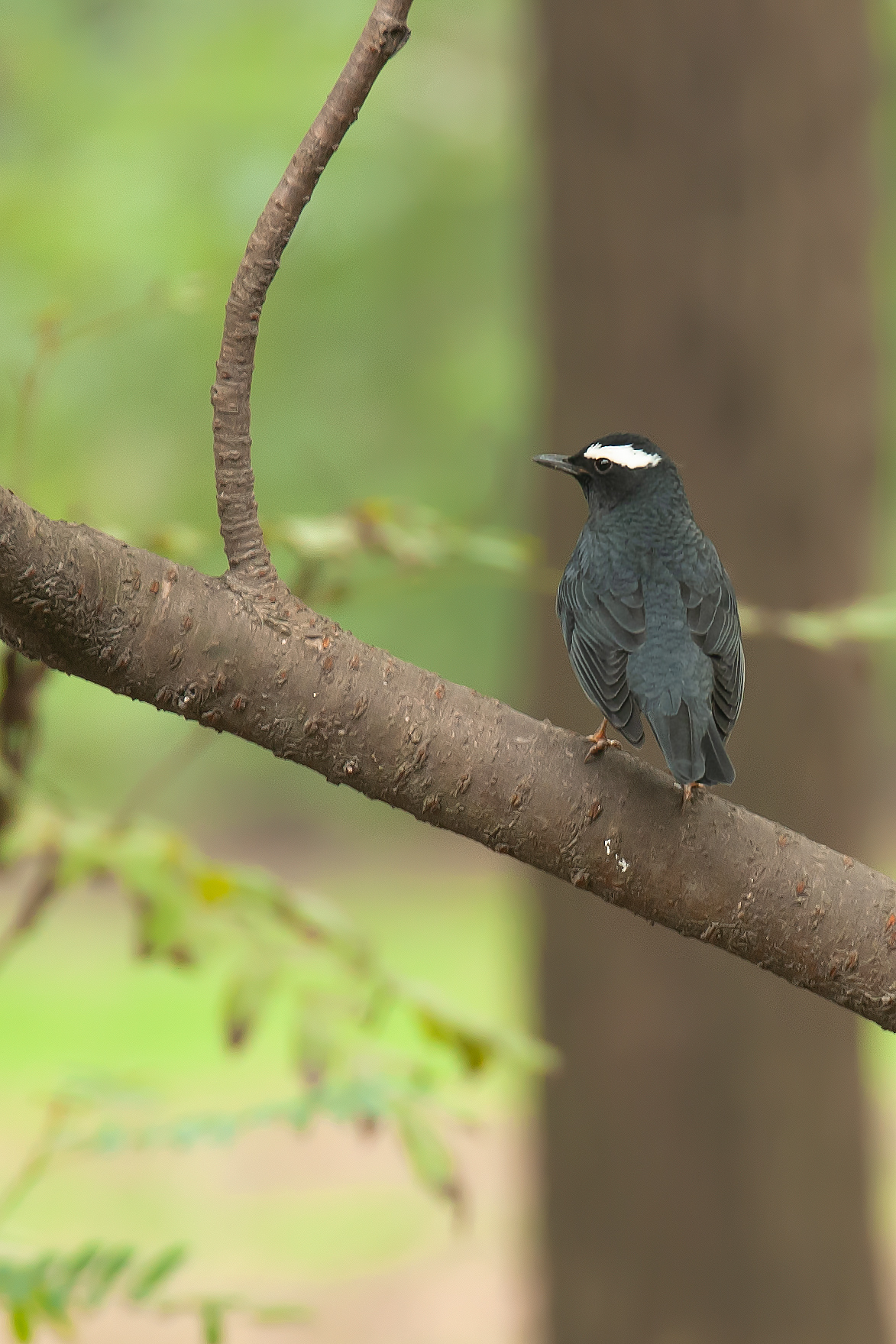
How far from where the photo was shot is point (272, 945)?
106 inches

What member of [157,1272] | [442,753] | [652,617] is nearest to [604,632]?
[652,617]

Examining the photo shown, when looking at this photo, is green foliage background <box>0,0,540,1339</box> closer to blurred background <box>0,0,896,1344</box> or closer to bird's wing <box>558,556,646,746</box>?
blurred background <box>0,0,896,1344</box>

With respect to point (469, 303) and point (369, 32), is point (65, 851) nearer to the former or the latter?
point (369, 32)

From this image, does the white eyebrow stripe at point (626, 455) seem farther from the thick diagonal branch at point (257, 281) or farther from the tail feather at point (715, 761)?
the thick diagonal branch at point (257, 281)

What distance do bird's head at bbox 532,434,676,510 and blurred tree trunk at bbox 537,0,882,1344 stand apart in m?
2.41

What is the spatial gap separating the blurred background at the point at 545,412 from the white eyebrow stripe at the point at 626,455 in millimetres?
259

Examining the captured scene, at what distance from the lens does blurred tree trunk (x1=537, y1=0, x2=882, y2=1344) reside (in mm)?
5273

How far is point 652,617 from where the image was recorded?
8.32 feet

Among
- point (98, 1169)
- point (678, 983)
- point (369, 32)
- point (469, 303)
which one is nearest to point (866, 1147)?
point (678, 983)

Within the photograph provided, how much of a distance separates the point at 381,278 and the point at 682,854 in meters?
7.46

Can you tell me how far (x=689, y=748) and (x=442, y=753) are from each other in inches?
17.8

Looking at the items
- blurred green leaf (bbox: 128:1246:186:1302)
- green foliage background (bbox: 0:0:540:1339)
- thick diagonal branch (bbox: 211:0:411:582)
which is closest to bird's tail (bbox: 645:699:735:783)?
thick diagonal branch (bbox: 211:0:411:582)

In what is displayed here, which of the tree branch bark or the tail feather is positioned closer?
the tree branch bark

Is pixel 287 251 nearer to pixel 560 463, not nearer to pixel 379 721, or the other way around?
pixel 560 463
